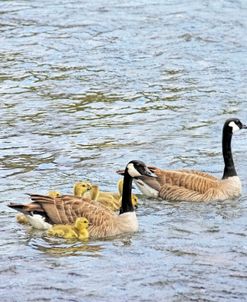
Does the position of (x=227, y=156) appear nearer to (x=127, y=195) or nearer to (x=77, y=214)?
(x=127, y=195)

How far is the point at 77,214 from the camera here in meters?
12.2

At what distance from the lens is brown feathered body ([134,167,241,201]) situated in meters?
13.8

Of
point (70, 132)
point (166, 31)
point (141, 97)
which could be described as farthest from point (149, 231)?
point (166, 31)

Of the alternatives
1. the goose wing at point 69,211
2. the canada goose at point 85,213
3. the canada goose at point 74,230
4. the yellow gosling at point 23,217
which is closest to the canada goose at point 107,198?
the yellow gosling at point 23,217

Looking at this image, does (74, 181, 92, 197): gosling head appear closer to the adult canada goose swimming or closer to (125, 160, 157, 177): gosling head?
the adult canada goose swimming

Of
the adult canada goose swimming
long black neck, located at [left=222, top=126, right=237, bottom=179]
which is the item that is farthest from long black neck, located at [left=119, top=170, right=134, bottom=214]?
long black neck, located at [left=222, top=126, right=237, bottom=179]

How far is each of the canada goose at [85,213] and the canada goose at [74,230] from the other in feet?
0.39

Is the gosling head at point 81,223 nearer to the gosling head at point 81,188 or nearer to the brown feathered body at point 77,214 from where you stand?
the brown feathered body at point 77,214

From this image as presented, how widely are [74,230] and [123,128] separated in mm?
5491

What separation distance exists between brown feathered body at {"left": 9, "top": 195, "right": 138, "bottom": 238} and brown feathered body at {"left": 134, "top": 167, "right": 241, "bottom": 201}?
168 centimetres

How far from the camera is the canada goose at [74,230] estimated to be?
11945mm

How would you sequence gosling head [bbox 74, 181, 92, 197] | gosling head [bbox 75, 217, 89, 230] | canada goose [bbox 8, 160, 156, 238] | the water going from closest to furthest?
the water → gosling head [bbox 75, 217, 89, 230] → canada goose [bbox 8, 160, 156, 238] → gosling head [bbox 74, 181, 92, 197]

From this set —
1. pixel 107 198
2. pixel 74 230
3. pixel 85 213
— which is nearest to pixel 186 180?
pixel 107 198

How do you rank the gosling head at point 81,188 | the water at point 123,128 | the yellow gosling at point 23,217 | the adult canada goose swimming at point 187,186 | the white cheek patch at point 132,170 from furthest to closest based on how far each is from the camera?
the adult canada goose swimming at point 187,186 → the gosling head at point 81,188 → the yellow gosling at point 23,217 → the white cheek patch at point 132,170 → the water at point 123,128
